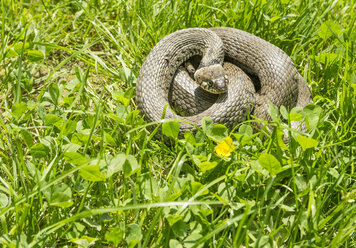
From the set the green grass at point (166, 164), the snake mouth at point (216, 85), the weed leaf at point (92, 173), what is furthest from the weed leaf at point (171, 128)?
the snake mouth at point (216, 85)

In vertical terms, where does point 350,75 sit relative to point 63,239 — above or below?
above

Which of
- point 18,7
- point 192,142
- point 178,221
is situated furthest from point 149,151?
point 18,7

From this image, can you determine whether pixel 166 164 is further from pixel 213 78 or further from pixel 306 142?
pixel 306 142

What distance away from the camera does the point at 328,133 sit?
3260mm

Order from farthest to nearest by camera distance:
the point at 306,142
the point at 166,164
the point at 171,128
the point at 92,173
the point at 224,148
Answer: the point at 166,164 → the point at 171,128 → the point at 224,148 → the point at 306,142 → the point at 92,173

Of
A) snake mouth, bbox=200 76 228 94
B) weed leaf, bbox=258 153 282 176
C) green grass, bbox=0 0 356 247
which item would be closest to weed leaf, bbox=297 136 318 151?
green grass, bbox=0 0 356 247

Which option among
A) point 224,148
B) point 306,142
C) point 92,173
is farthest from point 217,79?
point 92,173

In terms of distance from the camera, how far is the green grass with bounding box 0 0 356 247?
104 inches

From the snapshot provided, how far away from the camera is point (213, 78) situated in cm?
397

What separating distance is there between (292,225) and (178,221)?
A: 0.77 meters

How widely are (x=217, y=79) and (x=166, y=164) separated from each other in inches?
41.8

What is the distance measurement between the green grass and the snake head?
0.66 metres

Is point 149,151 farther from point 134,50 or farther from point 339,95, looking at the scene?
point 339,95

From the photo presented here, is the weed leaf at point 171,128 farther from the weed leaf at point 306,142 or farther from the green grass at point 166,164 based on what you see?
the weed leaf at point 306,142
